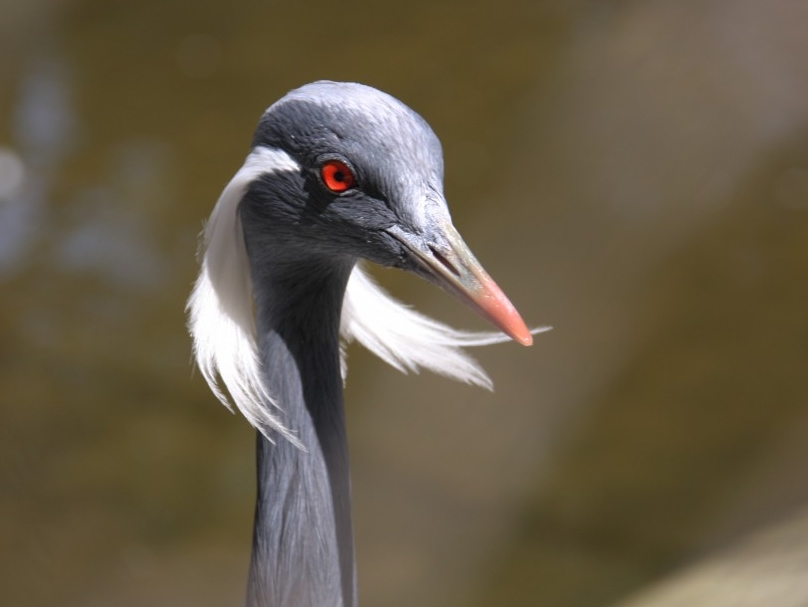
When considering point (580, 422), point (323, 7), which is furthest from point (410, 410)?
point (323, 7)

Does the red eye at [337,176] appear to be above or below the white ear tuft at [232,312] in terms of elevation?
above

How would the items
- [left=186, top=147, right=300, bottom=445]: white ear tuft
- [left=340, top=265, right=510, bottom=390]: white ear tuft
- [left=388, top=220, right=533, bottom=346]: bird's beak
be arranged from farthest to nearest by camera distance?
[left=340, top=265, right=510, bottom=390]: white ear tuft
[left=186, top=147, right=300, bottom=445]: white ear tuft
[left=388, top=220, right=533, bottom=346]: bird's beak

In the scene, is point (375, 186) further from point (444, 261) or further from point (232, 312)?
point (232, 312)

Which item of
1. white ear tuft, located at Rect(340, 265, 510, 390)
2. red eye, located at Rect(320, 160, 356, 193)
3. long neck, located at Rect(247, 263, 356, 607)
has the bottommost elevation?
long neck, located at Rect(247, 263, 356, 607)

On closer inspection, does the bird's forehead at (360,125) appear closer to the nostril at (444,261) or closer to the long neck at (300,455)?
the nostril at (444,261)

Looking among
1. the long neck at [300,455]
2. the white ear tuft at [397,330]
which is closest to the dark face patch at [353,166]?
the long neck at [300,455]

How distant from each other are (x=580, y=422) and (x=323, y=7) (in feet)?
7.32

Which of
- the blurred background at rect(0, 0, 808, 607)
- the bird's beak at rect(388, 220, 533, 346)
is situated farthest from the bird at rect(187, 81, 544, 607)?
the blurred background at rect(0, 0, 808, 607)

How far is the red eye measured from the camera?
4.53 ft

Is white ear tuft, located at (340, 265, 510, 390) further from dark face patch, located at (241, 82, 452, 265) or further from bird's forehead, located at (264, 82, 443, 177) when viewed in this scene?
bird's forehead, located at (264, 82, 443, 177)

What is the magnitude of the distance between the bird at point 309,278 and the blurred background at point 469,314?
859 millimetres

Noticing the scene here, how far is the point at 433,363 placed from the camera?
1.71 m

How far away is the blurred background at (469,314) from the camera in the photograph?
275cm

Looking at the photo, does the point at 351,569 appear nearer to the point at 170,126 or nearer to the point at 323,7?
the point at 170,126
